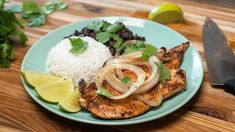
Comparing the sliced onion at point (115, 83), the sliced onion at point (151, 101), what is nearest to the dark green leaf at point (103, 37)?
the sliced onion at point (115, 83)

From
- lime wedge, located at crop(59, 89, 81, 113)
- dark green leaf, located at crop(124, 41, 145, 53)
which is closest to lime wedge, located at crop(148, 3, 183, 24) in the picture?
dark green leaf, located at crop(124, 41, 145, 53)

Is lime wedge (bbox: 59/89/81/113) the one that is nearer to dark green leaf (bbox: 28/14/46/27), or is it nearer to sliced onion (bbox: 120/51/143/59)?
sliced onion (bbox: 120/51/143/59)

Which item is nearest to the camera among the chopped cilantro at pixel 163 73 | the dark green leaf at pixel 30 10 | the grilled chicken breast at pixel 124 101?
the grilled chicken breast at pixel 124 101

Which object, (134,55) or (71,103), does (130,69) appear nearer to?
(134,55)

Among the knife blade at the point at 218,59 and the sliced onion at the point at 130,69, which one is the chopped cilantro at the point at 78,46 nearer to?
the sliced onion at the point at 130,69

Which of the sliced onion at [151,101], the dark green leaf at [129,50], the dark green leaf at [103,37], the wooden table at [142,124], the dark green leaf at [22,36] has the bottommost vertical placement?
the wooden table at [142,124]

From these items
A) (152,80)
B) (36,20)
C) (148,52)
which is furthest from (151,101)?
(36,20)
